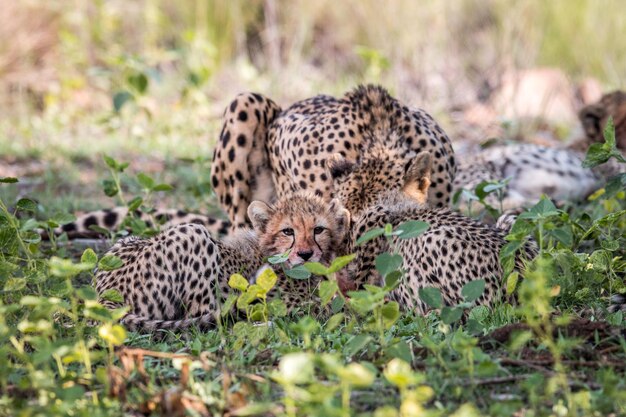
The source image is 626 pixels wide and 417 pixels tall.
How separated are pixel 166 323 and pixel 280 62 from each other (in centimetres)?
848

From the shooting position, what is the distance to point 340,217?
454 centimetres

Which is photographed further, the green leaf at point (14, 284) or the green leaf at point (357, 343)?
the green leaf at point (14, 284)

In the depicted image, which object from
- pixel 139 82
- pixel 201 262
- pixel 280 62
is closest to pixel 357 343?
pixel 201 262

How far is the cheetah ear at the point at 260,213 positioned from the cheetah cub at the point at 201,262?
0.17 feet

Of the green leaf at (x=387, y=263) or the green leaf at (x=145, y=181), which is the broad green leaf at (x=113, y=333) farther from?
the green leaf at (x=145, y=181)

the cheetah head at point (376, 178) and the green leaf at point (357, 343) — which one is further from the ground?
the cheetah head at point (376, 178)

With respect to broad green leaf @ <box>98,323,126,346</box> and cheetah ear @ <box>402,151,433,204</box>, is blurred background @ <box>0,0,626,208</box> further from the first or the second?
broad green leaf @ <box>98,323,126,346</box>

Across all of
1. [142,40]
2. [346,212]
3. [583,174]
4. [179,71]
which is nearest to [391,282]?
[346,212]

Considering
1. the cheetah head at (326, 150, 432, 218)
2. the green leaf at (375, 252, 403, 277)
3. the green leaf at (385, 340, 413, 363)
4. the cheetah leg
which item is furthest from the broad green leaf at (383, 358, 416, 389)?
the cheetah leg

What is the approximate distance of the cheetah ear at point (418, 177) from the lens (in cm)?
474

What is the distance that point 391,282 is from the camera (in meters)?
3.37

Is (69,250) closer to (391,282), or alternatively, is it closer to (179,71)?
(391,282)

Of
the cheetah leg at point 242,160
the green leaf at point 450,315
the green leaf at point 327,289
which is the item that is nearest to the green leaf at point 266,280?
the green leaf at point 327,289

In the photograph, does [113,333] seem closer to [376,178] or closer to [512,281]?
[512,281]
